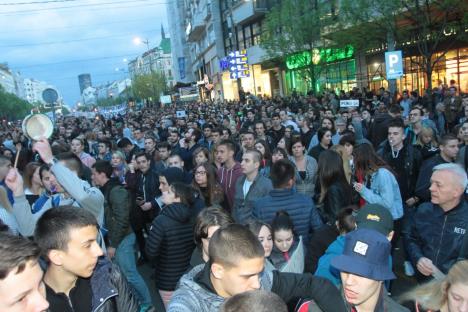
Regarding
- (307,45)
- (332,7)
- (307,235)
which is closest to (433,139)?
(307,235)

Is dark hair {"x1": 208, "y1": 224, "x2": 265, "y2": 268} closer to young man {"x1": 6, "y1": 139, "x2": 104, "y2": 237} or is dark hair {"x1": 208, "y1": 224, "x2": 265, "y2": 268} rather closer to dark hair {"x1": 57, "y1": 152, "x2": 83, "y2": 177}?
young man {"x1": 6, "y1": 139, "x2": 104, "y2": 237}

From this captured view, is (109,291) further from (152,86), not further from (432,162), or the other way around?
(152,86)

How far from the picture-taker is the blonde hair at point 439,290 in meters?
2.35

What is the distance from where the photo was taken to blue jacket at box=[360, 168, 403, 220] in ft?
15.0

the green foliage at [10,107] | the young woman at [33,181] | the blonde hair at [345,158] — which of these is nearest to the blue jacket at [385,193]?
the blonde hair at [345,158]

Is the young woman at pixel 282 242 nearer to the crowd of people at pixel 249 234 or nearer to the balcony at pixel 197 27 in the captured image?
the crowd of people at pixel 249 234

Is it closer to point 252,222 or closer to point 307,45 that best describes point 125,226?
point 252,222

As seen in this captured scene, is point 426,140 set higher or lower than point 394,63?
lower

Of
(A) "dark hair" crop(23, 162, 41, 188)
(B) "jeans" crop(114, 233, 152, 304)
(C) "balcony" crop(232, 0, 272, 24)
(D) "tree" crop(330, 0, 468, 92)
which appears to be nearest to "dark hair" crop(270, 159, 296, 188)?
(B) "jeans" crop(114, 233, 152, 304)

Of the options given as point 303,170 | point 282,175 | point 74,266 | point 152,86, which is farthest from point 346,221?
point 152,86

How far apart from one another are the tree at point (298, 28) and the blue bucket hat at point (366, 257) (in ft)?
70.1

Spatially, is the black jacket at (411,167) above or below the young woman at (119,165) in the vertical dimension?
below

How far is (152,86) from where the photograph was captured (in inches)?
3066

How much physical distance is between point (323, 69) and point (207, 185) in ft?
76.0
